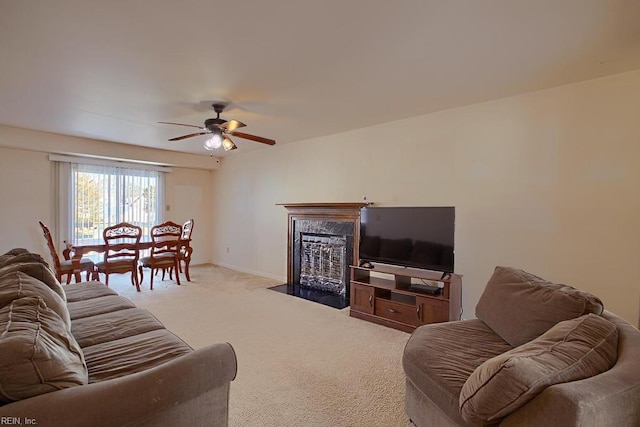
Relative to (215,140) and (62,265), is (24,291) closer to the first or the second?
(215,140)

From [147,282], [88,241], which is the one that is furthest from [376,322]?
[88,241]

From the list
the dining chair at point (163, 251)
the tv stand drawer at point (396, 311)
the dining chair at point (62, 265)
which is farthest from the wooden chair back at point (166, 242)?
the tv stand drawer at point (396, 311)

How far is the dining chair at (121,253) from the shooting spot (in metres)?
4.57

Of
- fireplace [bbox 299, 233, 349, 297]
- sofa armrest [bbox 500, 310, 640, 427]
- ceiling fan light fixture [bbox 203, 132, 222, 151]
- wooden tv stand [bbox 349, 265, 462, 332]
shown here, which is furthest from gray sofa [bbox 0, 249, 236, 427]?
fireplace [bbox 299, 233, 349, 297]

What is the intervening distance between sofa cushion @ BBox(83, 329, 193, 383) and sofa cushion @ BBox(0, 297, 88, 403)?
226mm

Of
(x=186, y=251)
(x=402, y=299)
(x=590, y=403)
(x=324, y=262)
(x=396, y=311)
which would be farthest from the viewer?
(x=186, y=251)

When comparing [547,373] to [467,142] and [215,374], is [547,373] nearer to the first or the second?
[215,374]

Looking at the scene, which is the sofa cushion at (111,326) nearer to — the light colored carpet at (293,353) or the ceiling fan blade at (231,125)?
the light colored carpet at (293,353)

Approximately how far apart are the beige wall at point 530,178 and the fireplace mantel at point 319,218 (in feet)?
0.88

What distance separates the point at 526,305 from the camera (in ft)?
6.15

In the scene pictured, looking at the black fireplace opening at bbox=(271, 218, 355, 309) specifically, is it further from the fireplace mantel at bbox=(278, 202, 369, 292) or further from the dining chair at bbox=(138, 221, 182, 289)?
the dining chair at bbox=(138, 221, 182, 289)

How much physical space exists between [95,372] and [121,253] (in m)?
3.86

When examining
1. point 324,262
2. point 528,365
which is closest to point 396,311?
point 324,262

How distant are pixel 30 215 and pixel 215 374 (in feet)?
18.5
